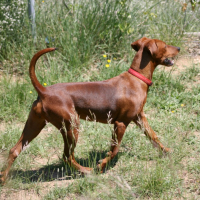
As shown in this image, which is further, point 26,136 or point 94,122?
point 26,136

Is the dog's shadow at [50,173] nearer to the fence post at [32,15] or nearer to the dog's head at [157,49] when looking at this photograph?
the dog's head at [157,49]

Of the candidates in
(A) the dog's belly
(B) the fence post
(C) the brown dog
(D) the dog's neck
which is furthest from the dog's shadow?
(B) the fence post

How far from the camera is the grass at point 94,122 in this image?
3221 millimetres

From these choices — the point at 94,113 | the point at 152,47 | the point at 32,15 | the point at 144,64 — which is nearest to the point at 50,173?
the point at 94,113

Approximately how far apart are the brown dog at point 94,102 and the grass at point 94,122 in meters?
0.19

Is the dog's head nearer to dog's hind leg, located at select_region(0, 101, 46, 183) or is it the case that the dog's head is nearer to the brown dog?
the brown dog

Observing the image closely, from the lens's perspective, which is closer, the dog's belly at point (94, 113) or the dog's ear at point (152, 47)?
the dog's belly at point (94, 113)

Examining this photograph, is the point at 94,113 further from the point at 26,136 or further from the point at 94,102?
the point at 26,136

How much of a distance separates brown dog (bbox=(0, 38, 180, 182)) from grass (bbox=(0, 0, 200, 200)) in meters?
0.19

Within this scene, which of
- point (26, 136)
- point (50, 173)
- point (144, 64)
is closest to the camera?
point (26, 136)

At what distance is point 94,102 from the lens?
354cm

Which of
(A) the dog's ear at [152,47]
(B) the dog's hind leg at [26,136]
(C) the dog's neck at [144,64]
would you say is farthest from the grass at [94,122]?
(A) the dog's ear at [152,47]

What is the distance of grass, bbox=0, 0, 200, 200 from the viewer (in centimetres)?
322

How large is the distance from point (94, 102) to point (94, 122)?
2.00 ft
